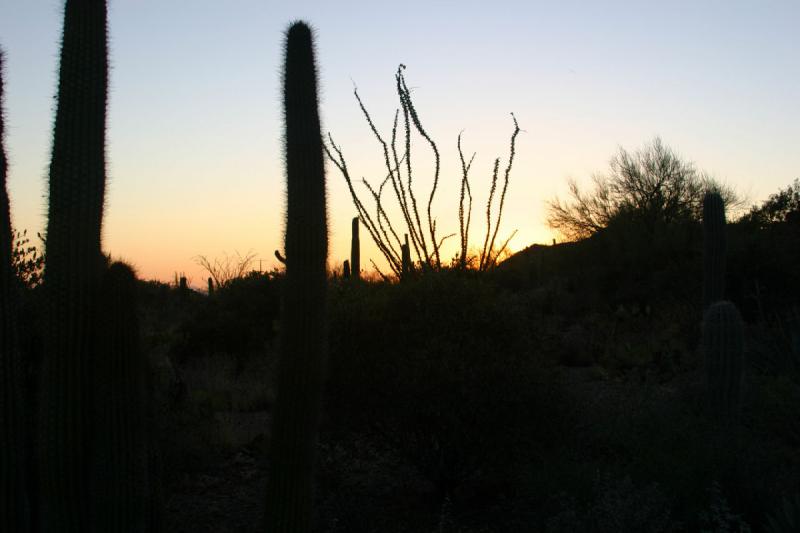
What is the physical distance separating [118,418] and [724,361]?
7992 millimetres

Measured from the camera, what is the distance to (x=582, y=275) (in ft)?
105

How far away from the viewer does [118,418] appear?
5301 mm

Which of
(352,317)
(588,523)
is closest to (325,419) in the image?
A: (352,317)

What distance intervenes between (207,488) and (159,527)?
10.8 ft

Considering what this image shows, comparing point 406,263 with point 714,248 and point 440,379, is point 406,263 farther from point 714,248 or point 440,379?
point 714,248

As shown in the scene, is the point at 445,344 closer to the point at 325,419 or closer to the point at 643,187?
the point at 325,419

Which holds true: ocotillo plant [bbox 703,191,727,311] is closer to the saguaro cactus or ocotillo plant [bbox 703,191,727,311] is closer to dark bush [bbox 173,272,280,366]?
the saguaro cactus

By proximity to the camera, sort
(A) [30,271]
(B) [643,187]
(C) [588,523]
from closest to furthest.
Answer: (C) [588,523]
(A) [30,271]
(B) [643,187]

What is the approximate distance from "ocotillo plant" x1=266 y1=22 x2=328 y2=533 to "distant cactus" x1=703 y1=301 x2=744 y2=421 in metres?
6.54

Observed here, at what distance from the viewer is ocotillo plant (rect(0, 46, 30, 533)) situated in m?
5.28

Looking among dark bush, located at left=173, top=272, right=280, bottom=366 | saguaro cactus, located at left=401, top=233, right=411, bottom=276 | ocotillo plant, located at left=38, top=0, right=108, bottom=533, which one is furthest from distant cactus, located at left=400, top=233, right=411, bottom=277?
dark bush, located at left=173, top=272, right=280, bottom=366

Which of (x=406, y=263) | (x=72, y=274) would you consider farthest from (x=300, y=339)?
(x=406, y=263)

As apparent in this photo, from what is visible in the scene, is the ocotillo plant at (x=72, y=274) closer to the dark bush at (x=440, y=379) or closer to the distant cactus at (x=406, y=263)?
the dark bush at (x=440, y=379)

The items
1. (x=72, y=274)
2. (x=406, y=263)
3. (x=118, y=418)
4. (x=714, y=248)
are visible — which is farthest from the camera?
(x=714, y=248)
